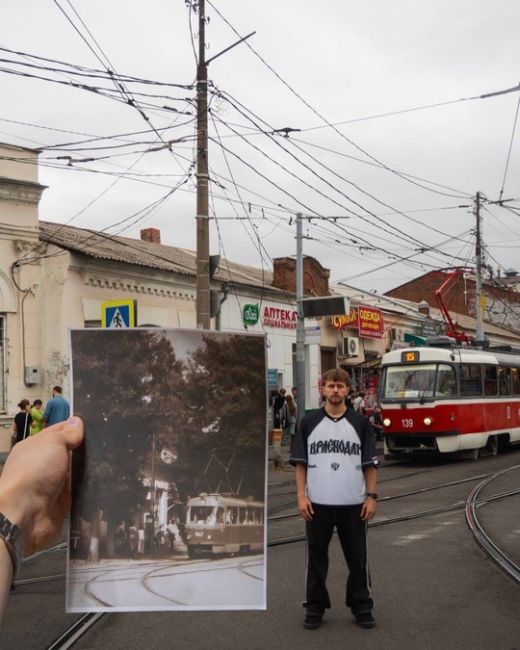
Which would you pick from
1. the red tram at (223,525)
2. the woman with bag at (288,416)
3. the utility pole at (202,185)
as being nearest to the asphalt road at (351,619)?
the red tram at (223,525)

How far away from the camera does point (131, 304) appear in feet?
54.7

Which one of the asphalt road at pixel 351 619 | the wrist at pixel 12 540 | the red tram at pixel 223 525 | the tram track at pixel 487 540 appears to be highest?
the wrist at pixel 12 540

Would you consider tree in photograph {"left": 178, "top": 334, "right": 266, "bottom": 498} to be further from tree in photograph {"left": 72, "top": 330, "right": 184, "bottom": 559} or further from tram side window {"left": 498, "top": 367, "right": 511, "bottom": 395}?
tram side window {"left": 498, "top": 367, "right": 511, "bottom": 395}

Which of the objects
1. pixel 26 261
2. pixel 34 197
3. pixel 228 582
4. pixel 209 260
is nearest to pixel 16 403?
pixel 26 261

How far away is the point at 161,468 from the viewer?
111 inches

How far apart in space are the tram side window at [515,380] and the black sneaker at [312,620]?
1985cm

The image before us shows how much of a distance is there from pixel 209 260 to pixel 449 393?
7310 mm

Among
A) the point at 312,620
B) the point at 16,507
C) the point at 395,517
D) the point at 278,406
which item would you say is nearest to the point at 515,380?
the point at 278,406

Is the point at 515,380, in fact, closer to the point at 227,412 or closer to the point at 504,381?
the point at 504,381

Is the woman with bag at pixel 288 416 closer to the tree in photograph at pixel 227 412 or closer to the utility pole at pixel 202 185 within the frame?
the utility pole at pixel 202 185

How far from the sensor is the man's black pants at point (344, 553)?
6199 millimetres

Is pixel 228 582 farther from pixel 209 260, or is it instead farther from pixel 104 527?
pixel 209 260

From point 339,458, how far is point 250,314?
23.9 metres

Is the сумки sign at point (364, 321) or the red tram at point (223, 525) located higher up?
the сумки sign at point (364, 321)
